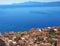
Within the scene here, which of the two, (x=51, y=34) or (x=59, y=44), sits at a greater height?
Answer: (x=51, y=34)

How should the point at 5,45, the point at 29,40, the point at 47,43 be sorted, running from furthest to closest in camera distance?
the point at 29,40
the point at 47,43
the point at 5,45

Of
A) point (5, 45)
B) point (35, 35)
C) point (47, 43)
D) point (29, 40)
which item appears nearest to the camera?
point (5, 45)

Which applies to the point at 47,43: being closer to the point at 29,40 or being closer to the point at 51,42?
the point at 51,42

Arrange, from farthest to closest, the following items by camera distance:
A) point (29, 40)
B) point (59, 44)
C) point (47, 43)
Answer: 1. point (29, 40)
2. point (47, 43)
3. point (59, 44)

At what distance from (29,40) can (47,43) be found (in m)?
0.58

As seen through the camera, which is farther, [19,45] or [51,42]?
[51,42]

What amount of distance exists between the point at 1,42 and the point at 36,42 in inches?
83.7

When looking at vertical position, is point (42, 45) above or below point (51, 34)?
below

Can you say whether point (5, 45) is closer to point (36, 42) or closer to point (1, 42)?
point (1, 42)

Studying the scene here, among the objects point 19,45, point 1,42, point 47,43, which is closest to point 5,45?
point 1,42

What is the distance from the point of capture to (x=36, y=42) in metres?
5.66

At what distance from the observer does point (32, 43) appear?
5.52 m

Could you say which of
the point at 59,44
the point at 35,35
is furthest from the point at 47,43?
the point at 35,35

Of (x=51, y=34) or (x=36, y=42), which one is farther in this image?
(x=51, y=34)
